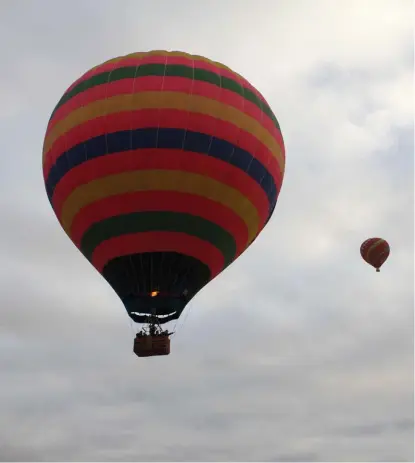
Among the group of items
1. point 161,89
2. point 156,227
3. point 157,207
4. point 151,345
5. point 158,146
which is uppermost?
point 161,89

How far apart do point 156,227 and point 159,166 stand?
6.54 ft

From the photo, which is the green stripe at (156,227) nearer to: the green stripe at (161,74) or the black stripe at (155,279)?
the black stripe at (155,279)

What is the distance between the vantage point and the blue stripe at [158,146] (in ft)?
66.2

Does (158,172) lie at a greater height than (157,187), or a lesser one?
greater

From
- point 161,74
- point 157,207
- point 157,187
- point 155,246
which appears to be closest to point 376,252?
point 155,246

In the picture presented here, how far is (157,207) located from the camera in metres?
20.4

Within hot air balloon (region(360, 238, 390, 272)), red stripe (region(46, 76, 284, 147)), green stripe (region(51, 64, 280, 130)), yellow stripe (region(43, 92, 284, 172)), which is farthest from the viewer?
hot air balloon (region(360, 238, 390, 272))

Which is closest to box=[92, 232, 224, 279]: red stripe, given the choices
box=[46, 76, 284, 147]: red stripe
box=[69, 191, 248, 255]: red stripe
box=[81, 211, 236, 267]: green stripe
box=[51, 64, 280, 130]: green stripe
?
box=[81, 211, 236, 267]: green stripe

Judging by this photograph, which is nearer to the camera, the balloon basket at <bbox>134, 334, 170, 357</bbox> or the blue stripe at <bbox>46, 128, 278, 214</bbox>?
the blue stripe at <bbox>46, 128, 278, 214</bbox>

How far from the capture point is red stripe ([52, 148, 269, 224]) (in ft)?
66.2

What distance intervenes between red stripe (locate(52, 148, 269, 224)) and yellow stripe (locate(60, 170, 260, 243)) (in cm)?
14

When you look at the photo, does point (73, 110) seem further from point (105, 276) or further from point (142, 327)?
point (142, 327)

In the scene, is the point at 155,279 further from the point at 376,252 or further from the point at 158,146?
the point at 376,252

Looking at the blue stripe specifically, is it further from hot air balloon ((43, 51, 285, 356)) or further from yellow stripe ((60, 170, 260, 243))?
yellow stripe ((60, 170, 260, 243))
